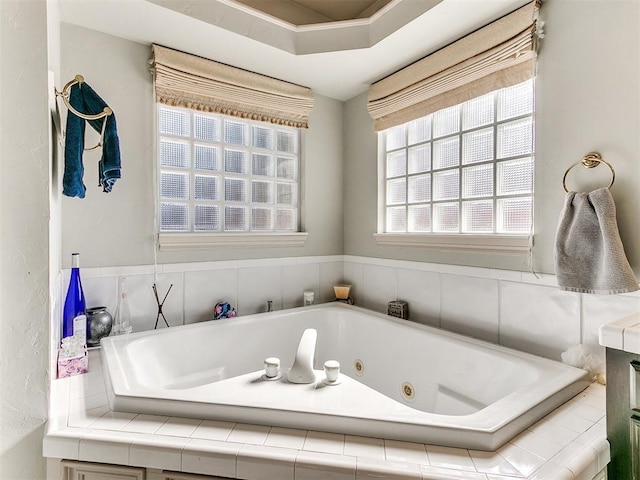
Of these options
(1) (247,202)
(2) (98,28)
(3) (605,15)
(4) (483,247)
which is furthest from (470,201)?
(2) (98,28)

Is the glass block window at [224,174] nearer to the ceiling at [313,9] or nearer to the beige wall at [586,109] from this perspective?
the ceiling at [313,9]

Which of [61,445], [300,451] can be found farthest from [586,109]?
[61,445]

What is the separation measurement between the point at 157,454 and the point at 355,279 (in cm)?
183

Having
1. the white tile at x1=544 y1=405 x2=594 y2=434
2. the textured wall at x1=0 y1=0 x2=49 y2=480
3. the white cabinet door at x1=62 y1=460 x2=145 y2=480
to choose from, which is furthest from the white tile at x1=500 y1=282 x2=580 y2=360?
the textured wall at x1=0 y1=0 x2=49 y2=480

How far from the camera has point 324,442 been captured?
0.95 meters

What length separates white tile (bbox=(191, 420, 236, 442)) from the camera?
3.16 feet

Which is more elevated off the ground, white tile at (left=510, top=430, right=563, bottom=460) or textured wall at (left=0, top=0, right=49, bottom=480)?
textured wall at (left=0, top=0, right=49, bottom=480)

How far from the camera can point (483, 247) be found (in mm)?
1733

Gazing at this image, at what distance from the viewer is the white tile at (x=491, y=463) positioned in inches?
33.0

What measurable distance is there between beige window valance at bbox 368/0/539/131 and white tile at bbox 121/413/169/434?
1925 mm

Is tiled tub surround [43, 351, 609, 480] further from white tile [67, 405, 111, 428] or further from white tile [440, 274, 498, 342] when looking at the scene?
white tile [440, 274, 498, 342]

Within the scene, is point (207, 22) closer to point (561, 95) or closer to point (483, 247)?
point (561, 95)

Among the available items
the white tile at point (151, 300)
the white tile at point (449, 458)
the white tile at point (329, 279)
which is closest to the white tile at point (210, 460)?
the white tile at point (449, 458)

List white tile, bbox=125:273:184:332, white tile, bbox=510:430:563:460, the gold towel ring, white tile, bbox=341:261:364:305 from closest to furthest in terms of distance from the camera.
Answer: white tile, bbox=510:430:563:460, the gold towel ring, white tile, bbox=125:273:184:332, white tile, bbox=341:261:364:305
